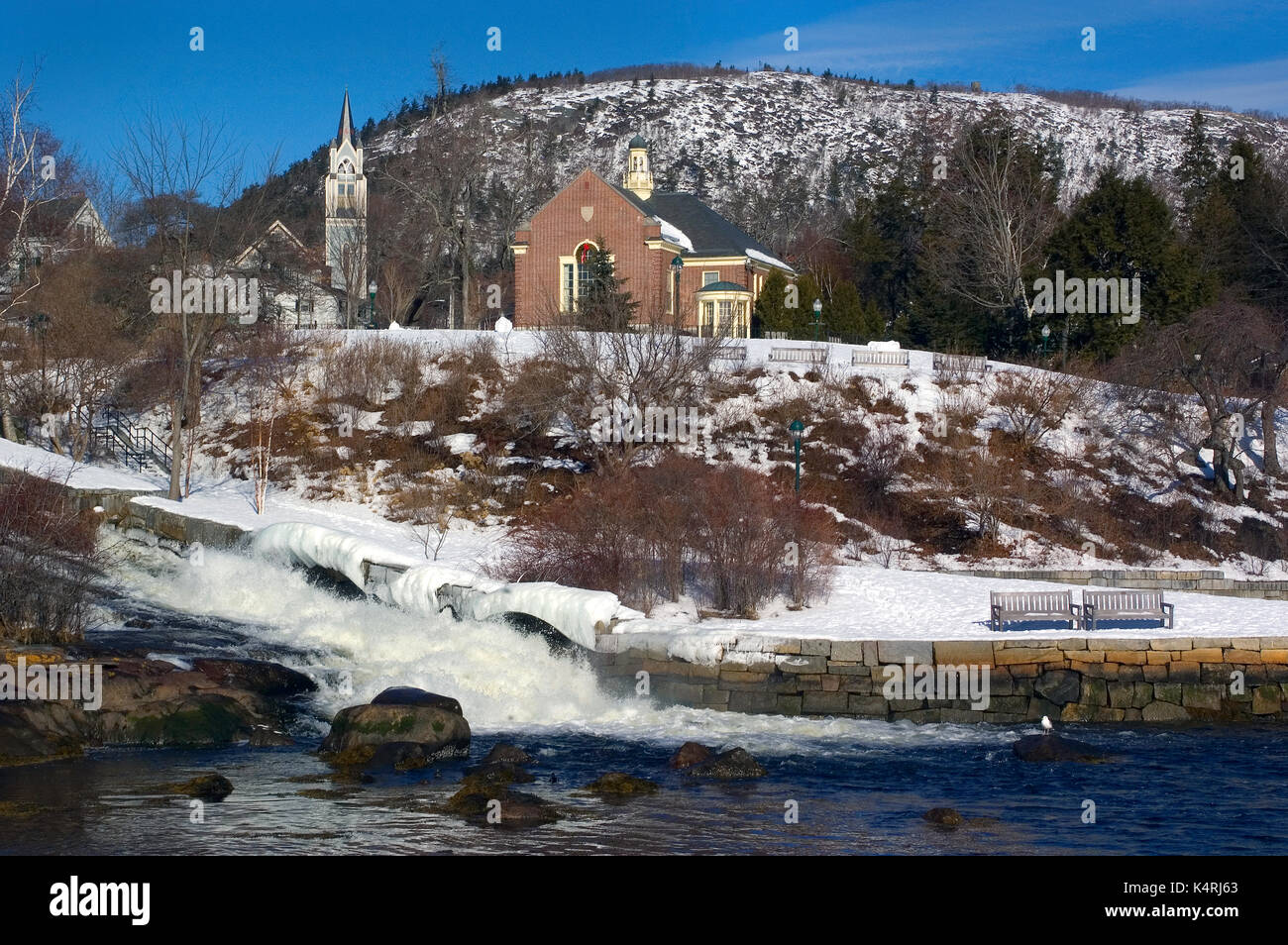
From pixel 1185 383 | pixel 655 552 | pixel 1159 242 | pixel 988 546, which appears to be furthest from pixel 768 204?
pixel 655 552

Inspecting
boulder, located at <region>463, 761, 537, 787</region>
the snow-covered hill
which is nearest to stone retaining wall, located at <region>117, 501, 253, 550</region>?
boulder, located at <region>463, 761, 537, 787</region>

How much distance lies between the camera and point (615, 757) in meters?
15.1

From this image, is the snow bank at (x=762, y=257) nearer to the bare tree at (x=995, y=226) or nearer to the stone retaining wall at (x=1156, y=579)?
the bare tree at (x=995, y=226)

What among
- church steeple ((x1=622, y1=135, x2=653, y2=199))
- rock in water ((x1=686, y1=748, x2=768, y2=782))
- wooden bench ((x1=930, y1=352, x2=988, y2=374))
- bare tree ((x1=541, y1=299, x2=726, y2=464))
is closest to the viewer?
rock in water ((x1=686, y1=748, x2=768, y2=782))

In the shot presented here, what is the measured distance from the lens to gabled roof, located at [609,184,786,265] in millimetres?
53219

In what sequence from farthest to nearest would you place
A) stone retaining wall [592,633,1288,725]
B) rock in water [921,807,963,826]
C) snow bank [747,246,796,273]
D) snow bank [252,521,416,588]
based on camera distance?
snow bank [747,246,796,273]
snow bank [252,521,416,588]
stone retaining wall [592,633,1288,725]
rock in water [921,807,963,826]

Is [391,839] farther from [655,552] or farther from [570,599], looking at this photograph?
[655,552]

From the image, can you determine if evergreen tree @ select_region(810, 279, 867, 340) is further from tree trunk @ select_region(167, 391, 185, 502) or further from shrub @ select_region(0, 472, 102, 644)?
shrub @ select_region(0, 472, 102, 644)

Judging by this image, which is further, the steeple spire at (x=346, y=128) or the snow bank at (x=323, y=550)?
the steeple spire at (x=346, y=128)

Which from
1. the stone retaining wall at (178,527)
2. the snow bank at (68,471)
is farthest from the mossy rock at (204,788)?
the snow bank at (68,471)

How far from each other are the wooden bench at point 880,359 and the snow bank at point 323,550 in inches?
788

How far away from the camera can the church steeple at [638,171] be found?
200 feet
